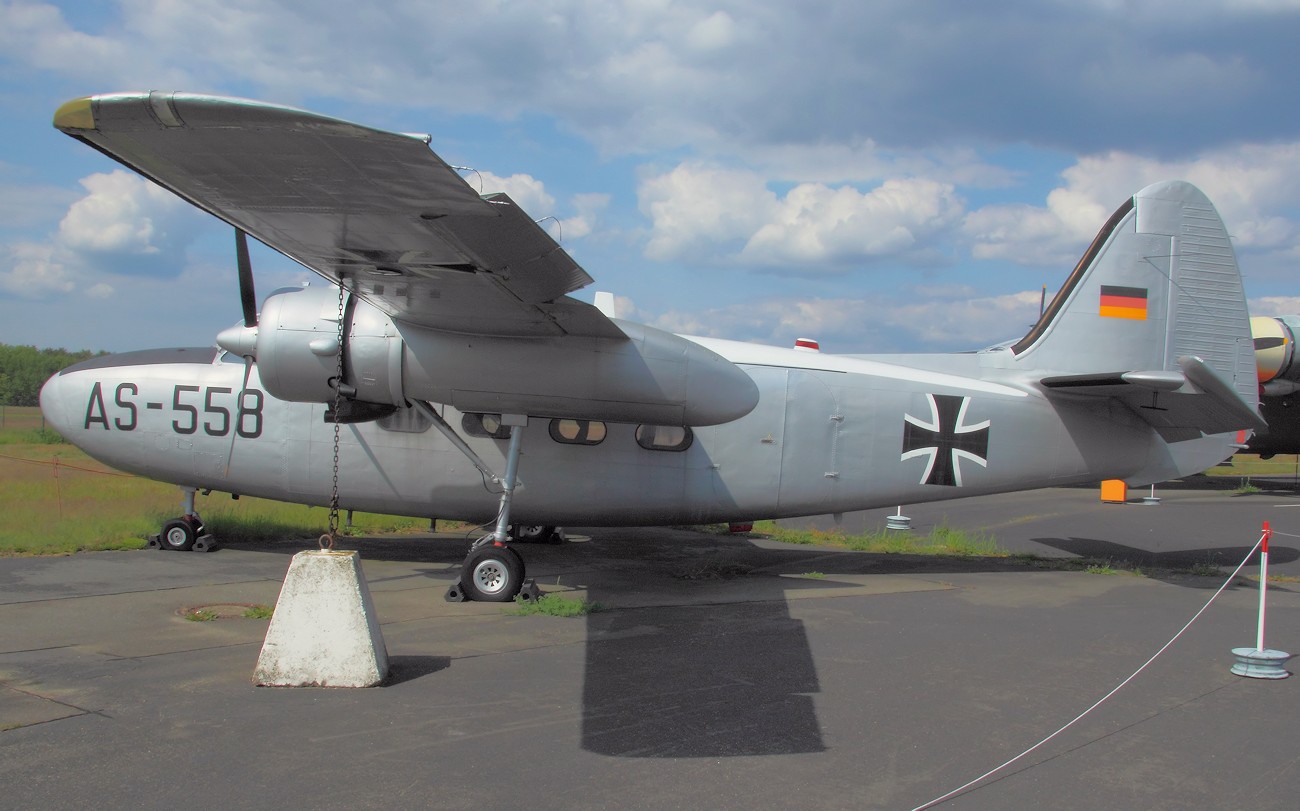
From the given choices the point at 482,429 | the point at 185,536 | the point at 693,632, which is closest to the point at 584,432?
the point at 482,429

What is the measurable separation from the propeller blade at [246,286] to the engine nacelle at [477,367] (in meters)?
2.49

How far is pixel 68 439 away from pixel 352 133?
9.43 meters

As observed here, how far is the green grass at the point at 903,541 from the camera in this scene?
14.2 meters

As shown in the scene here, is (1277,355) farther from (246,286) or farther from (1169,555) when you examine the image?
(246,286)

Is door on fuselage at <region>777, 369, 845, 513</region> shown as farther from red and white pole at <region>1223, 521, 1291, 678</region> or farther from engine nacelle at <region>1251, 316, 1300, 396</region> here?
engine nacelle at <region>1251, 316, 1300, 396</region>

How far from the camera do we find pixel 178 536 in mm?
11773

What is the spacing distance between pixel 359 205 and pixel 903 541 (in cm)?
1132

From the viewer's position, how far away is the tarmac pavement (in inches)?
182

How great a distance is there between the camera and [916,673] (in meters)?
6.90

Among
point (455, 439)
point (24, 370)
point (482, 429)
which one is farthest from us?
point (24, 370)

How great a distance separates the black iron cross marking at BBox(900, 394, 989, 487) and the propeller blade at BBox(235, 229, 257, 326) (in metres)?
8.51

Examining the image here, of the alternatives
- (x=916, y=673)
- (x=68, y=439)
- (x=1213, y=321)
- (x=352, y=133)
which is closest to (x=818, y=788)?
(x=916, y=673)

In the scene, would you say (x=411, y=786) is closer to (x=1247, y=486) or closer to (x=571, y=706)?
(x=571, y=706)

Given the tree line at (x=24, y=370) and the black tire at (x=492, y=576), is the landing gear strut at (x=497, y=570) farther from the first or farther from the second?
the tree line at (x=24, y=370)
